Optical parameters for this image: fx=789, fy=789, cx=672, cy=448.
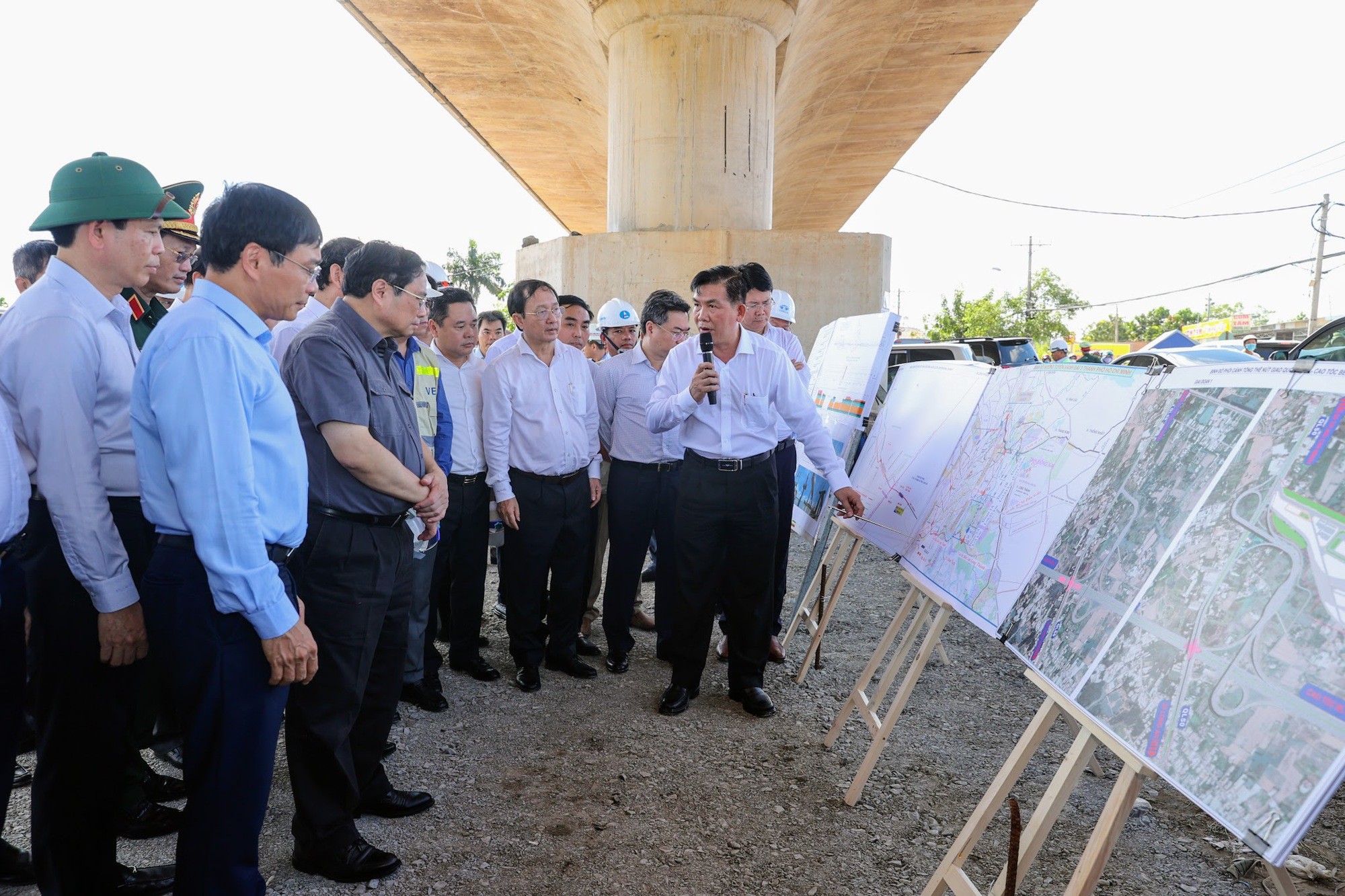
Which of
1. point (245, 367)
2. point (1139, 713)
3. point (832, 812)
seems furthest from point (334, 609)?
point (1139, 713)

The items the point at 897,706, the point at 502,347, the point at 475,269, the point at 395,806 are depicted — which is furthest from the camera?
the point at 475,269

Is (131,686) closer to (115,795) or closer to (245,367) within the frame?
(115,795)

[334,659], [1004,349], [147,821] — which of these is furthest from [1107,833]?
→ [1004,349]

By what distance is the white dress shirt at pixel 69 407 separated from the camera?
192 centimetres

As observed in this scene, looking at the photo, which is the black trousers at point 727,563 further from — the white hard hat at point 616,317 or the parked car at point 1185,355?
the parked car at point 1185,355

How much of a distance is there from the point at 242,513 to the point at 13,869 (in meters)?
1.70

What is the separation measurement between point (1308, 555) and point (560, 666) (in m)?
3.51

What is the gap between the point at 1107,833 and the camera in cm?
157

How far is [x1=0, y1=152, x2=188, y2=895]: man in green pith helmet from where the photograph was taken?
193cm

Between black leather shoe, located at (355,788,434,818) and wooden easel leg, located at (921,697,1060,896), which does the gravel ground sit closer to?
black leather shoe, located at (355,788,434,818)

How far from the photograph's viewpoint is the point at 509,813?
286cm

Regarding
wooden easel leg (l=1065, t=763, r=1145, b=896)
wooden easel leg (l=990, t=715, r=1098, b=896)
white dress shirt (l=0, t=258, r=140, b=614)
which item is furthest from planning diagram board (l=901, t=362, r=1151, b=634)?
white dress shirt (l=0, t=258, r=140, b=614)

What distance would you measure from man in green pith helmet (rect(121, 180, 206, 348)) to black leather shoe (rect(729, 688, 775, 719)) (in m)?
2.85

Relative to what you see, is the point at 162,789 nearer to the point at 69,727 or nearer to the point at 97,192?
the point at 69,727
